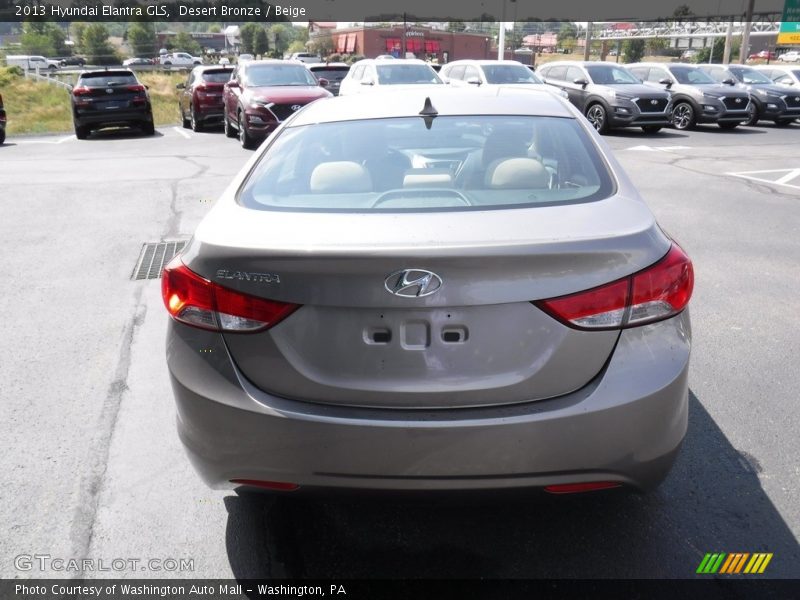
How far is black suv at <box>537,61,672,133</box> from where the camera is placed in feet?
58.9

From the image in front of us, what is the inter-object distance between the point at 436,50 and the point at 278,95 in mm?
79139

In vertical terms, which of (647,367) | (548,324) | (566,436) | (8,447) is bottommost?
(8,447)

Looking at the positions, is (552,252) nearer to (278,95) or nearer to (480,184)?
(480,184)

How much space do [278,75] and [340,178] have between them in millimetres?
14437

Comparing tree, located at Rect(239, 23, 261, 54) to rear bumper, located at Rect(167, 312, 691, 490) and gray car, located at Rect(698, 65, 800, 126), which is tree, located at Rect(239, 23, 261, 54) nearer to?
gray car, located at Rect(698, 65, 800, 126)

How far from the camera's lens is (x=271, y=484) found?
248cm

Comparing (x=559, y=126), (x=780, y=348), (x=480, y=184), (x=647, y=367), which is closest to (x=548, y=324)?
(x=647, y=367)

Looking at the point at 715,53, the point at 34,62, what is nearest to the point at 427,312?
the point at 34,62

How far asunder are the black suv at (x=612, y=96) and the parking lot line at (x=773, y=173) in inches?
231

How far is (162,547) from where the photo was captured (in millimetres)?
2883

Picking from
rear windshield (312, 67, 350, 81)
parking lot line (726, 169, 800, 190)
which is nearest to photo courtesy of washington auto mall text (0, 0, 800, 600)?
parking lot line (726, 169, 800, 190)

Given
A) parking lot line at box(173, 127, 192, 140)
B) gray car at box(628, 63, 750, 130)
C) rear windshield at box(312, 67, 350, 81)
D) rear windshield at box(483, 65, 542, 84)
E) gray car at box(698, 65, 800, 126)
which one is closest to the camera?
rear windshield at box(483, 65, 542, 84)

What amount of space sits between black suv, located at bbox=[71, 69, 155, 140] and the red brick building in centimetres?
6787

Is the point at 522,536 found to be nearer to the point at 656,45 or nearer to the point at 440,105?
the point at 440,105
